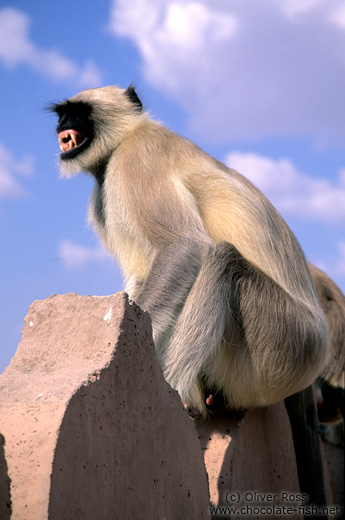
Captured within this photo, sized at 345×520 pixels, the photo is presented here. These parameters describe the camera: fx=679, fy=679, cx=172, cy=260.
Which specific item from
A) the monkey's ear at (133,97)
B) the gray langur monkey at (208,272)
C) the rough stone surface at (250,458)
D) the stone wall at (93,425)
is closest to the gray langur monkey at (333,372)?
the rough stone surface at (250,458)

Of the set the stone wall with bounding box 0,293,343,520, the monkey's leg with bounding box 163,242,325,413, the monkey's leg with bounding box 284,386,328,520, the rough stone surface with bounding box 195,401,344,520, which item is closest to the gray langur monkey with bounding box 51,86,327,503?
the monkey's leg with bounding box 163,242,325,413

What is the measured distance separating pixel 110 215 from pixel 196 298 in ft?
3.85

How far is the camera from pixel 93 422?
8.44ft

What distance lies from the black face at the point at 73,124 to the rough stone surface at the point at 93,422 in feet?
8.95

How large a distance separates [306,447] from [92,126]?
301 cm

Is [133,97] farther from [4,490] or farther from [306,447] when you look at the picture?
[4,490]

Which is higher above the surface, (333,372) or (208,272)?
(333,372)

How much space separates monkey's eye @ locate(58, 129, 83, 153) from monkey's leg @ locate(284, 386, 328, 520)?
8.60 ft

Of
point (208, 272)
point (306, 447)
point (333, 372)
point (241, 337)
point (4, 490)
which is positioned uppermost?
point (333, 372)

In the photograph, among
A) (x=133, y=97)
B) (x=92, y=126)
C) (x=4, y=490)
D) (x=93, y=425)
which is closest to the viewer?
(x=4, y=490)

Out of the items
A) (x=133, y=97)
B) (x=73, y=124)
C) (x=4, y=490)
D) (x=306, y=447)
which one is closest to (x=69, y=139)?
(x=73, y=124)

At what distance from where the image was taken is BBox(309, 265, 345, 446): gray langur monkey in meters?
7.84

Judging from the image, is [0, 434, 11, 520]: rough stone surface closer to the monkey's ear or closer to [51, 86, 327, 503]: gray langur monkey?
[51, 86, 327, 503]: gray langur monkey

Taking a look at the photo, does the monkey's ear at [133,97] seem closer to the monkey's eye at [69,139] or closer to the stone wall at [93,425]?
the monkey's eye at [69,139]
